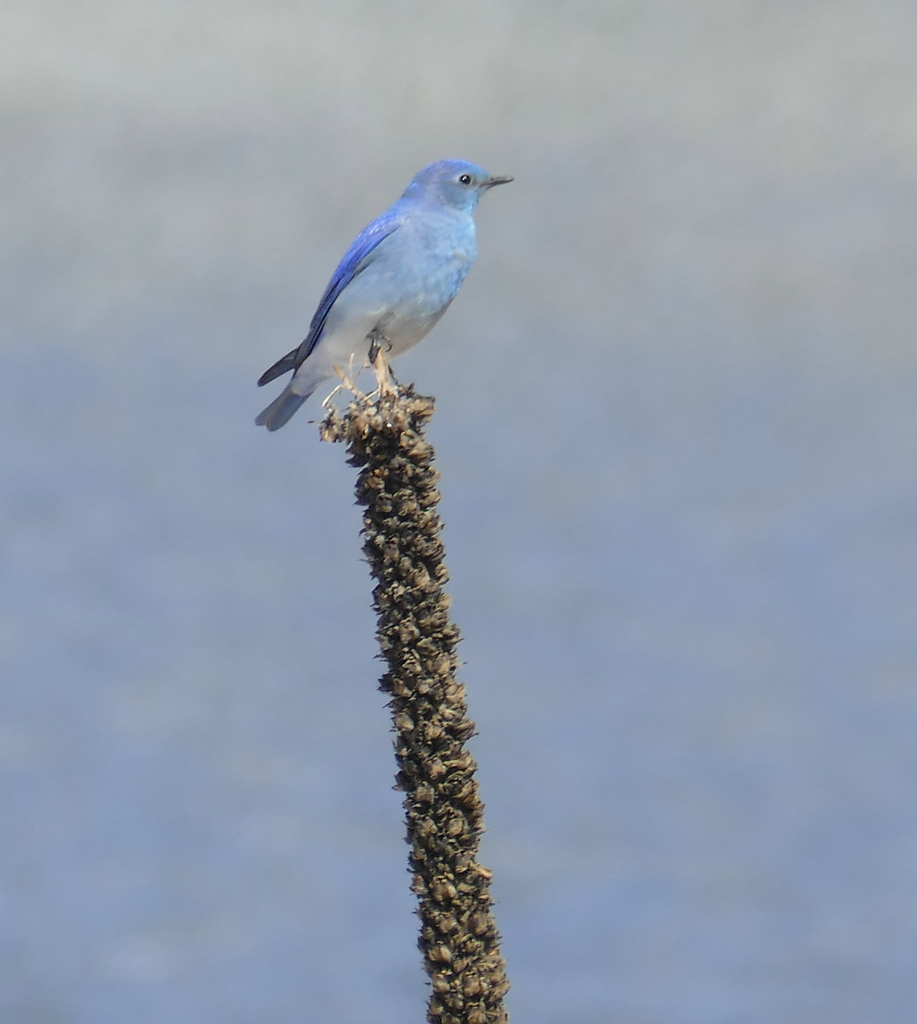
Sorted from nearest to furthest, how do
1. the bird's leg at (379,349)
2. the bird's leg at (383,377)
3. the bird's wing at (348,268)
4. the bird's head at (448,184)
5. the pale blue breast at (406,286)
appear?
the bird's leg at (383,377) < the bird's leg at (379,349) < the pale blue breast at (406,286) < the bird's wing at (348,268) < the bird's head at (448,184)

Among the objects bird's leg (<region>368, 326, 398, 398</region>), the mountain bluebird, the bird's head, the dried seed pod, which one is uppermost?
the bird's head

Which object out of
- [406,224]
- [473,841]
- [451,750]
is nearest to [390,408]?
[451,750]

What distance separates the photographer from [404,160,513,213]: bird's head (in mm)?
5809

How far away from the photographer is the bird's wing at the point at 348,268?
18.3 feet

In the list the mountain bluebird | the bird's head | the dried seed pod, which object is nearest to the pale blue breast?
the mountain bluebird

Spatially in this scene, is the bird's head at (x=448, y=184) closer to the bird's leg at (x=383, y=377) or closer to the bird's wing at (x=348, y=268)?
the bird's wing at (x=348, y=268)

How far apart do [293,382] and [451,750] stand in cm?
262

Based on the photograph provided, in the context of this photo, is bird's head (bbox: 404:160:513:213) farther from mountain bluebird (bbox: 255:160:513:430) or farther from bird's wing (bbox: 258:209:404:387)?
bird's wing (bbox: 258:209:404:387)

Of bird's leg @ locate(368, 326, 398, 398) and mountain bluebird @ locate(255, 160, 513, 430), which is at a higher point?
mountain bluebird @ locate(255, 160, 513, 430)

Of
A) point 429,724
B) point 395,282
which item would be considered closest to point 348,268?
point 395,282

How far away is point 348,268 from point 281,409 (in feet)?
2.49

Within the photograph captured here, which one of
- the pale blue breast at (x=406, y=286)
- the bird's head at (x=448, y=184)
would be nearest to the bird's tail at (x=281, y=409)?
the pale blue breast at (x=406, y=286)

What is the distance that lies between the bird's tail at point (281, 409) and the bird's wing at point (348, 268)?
17 centimetres

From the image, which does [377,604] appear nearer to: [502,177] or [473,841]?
[473,841]
